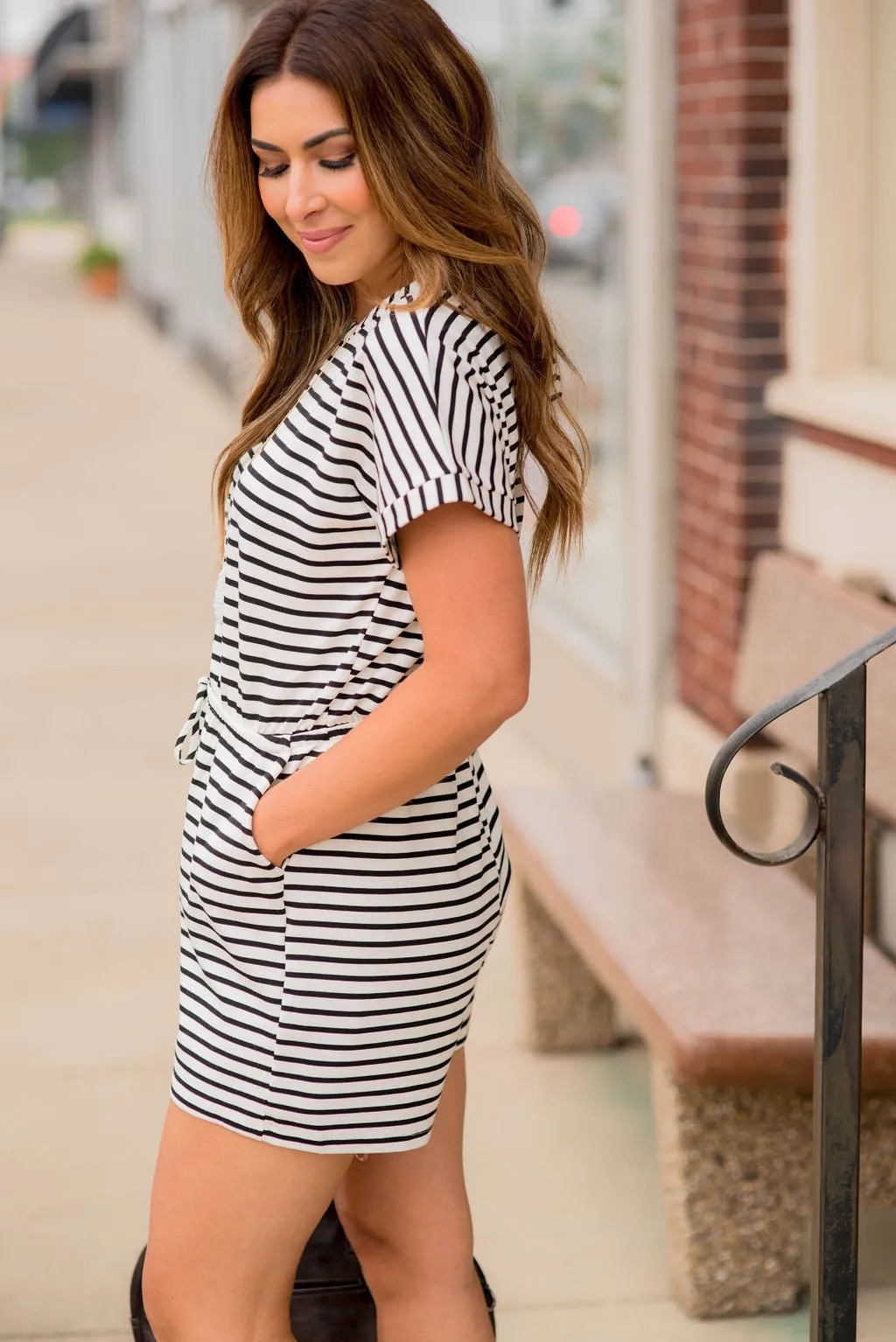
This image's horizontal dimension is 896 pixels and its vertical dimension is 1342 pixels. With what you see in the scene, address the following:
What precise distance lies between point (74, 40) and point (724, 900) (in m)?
42.6

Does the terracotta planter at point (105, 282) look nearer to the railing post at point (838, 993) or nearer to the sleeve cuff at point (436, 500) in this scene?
the railing post at point (838, 993)

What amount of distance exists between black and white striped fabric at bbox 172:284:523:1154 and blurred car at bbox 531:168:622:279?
4.50 metres

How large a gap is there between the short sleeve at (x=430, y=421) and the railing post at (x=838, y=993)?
594mm

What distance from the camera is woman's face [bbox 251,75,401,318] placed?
181 cm

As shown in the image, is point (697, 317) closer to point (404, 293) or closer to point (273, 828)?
point (404, 293)

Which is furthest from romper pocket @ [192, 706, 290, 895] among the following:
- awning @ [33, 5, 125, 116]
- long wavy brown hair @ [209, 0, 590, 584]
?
awning @ [33, 5, 125, 116]

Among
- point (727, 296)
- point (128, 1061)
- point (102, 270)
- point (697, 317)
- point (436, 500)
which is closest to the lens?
point (436, 500)

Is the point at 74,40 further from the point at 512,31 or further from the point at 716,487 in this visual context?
the point at 716,487

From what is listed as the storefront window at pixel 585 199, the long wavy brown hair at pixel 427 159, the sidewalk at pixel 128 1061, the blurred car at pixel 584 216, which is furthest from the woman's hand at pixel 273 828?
the blurred car at pixel 584 216

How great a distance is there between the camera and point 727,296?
195 inches

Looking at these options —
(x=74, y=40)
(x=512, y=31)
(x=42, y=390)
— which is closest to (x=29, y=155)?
(x=74, y=40)

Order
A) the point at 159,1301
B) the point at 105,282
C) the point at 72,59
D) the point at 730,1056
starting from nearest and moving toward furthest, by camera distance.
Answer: the point at 159,1301 < the point at 730,1056 < the point at 105,282 < the point at 72,59

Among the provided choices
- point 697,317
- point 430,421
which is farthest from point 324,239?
point 697,317

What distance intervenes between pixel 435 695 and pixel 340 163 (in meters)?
0.52
